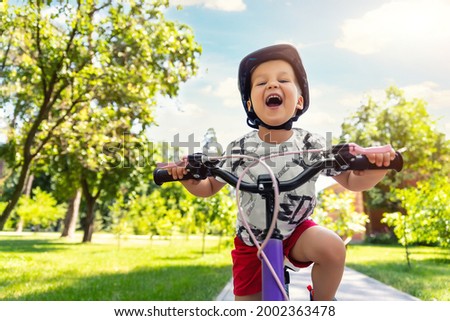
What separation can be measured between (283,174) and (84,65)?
22.3 ft

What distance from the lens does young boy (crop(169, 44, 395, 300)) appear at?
1.70 m

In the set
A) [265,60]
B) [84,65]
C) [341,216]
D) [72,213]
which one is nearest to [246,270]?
[265,60]

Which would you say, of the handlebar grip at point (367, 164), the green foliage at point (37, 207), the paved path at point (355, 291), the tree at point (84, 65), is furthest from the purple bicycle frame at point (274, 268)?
the green foliage at point (37, 207)

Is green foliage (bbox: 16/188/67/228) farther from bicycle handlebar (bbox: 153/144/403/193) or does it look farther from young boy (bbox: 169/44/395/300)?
A: bicycle handlebar (bbox: 153/144/403/193)

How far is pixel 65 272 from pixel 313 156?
23.4ft

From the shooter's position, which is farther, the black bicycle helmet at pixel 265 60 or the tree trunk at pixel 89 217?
the tree trunk at pixel 89 217

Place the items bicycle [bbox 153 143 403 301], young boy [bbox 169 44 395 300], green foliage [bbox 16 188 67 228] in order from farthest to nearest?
1. green foliage [bbox 16 188 67 228]
2. young boy [bbox 169 44 395 300]
3. bicycle [bbox 153 143 403 301]

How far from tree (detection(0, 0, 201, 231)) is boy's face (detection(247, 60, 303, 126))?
6160 millimetres

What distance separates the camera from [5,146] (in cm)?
1030

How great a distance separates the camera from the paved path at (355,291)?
5.20m

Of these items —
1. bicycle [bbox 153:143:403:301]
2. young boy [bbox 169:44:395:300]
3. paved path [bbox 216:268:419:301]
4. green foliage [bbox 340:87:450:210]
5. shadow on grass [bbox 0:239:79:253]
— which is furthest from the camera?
green foliage [bbox 340:87:450:210]

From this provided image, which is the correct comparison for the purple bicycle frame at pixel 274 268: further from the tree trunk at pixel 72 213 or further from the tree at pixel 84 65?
the tree trunk at pixel 72 213

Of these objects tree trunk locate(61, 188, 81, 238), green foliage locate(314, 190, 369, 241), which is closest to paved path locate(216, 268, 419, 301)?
green foliage locate(314, 190, 369, 241)
